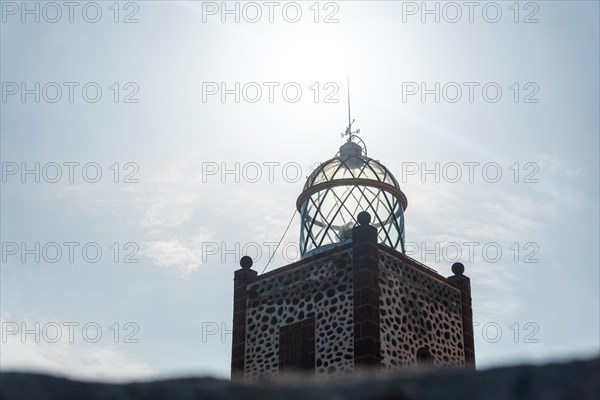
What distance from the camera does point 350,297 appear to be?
18.0 metres

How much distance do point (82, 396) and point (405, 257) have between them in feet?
49.7

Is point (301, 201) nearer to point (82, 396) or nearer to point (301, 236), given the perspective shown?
point (301, 236)

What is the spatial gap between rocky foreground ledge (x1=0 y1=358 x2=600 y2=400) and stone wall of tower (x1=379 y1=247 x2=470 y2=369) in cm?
1317

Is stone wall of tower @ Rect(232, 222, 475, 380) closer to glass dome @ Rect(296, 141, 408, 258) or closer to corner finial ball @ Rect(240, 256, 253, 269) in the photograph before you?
corner finial ball @ Rect(240, 256, 253, 269)

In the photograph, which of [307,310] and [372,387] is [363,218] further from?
[372,387]

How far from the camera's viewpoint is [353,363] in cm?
1727

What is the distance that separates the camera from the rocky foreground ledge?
4.24 m

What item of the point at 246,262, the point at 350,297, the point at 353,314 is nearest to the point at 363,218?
the point at 350,297

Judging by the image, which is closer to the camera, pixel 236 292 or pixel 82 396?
pixel 82 396

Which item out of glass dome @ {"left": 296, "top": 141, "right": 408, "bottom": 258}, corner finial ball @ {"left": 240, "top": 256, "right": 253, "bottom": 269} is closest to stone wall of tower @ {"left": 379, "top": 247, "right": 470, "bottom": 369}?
glass dome @ {"left": 296, "top": 141, "right": 408, "bottom": 258}

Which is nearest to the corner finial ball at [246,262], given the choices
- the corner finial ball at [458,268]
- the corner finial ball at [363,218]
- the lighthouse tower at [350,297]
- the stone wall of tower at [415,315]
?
the lighthouse tower at [350,297]

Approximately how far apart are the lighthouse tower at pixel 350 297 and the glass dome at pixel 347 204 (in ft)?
0.08

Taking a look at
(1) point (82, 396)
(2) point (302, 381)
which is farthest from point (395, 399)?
(1) point (82, 396)

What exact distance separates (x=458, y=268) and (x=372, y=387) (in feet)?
55.6
